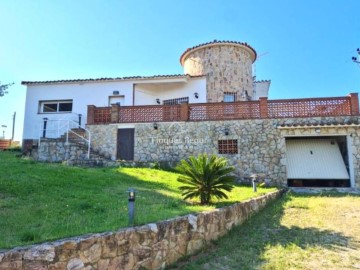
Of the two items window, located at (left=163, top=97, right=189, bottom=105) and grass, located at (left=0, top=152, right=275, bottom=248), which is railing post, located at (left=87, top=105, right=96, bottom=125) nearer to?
window, located at (left=163, top=97, right=189, bottom=105)

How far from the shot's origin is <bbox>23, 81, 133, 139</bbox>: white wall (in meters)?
19.7

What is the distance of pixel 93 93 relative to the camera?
65.6ft

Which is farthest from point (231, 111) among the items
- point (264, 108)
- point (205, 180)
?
point (205, 180)

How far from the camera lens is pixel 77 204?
6.70 meters

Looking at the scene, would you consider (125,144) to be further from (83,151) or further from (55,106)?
(55,106)

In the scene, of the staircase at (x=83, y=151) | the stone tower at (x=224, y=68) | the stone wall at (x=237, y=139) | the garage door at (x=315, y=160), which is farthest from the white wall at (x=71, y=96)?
the garage door at (x=315, y=160)

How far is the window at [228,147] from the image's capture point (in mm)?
16062

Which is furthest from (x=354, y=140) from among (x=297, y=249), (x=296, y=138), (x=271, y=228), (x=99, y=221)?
(x=99, y=221)

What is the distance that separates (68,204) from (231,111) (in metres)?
11.3

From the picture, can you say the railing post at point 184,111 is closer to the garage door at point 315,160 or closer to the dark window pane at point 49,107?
the garage door at point 315,160

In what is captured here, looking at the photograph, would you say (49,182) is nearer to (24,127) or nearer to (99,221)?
(99,221)

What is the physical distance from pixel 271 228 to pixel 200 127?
8.90 m

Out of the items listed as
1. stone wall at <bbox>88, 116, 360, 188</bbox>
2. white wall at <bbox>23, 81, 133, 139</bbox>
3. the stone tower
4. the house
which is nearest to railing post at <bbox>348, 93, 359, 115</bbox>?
the house

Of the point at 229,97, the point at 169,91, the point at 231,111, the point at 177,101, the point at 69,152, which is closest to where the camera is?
the point at 69,152
